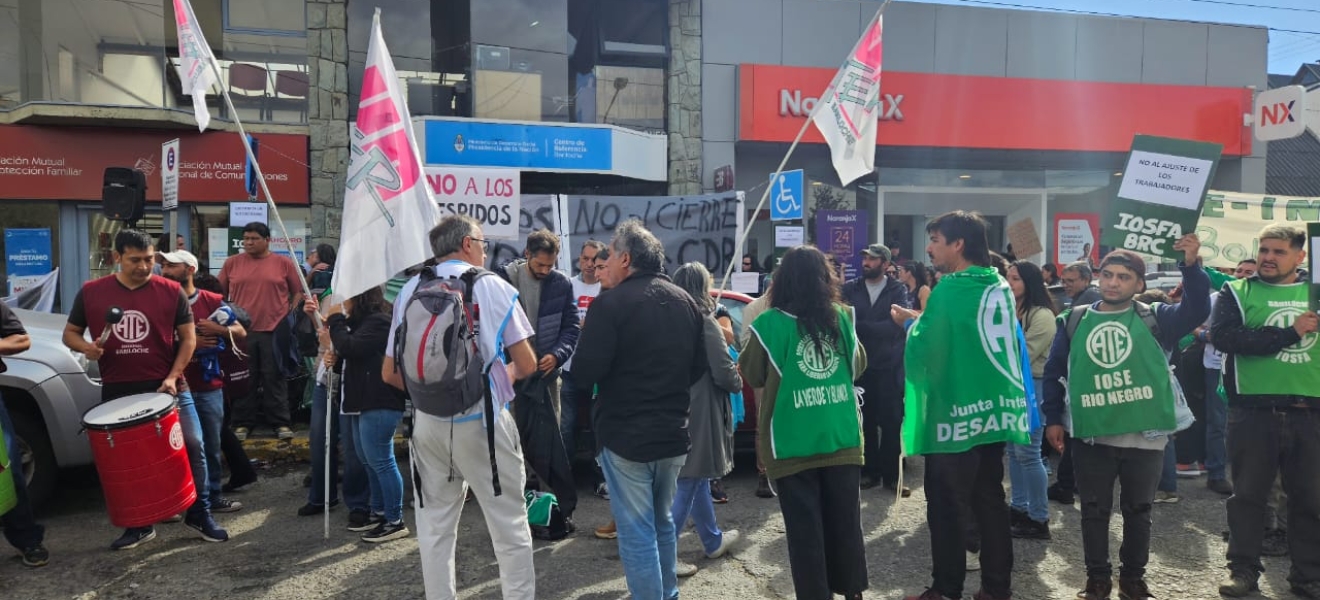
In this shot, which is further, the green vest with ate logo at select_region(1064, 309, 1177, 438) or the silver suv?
the silver suv

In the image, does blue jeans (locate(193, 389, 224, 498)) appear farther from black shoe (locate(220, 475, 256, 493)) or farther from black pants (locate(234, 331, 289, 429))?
black pants (locate(234, 331, 289, 429))

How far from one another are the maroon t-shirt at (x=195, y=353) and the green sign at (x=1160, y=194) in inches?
218

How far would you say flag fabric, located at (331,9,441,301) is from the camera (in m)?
4.39

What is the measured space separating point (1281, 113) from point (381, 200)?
655 inches

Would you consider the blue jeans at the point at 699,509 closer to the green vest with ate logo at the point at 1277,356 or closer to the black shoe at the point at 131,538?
the green vest with ate logo at the point at 1277,356

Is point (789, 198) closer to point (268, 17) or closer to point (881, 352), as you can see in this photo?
point (881, 352)

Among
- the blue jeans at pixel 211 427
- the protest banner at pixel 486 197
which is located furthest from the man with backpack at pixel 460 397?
the protest banner at pixel 486 197

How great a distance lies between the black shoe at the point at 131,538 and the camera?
5.04m

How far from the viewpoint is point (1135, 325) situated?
4.16 meters

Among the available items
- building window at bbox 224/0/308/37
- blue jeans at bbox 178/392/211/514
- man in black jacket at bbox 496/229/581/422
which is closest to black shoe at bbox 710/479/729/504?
man in black jacket at bbox 496/229/581/422

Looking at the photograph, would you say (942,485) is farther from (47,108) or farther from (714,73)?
(47,108)

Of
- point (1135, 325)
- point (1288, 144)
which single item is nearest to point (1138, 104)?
point (1288, 144)

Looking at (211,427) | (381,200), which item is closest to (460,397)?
(381,200)

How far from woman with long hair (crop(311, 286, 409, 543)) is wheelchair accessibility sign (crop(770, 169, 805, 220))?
17.6ft
